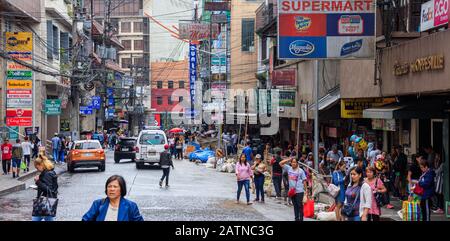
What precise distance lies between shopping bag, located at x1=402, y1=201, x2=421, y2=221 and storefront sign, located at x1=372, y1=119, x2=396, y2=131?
28.7 ft

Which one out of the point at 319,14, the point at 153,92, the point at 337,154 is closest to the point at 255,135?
the point at 337,154

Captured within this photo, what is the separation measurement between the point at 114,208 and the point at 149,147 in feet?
91.4

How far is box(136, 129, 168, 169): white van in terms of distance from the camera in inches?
1383

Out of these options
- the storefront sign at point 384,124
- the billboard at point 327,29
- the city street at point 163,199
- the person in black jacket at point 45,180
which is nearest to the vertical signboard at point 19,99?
the city street at point 163,199

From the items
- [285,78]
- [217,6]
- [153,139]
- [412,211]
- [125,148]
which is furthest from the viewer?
[217,6]

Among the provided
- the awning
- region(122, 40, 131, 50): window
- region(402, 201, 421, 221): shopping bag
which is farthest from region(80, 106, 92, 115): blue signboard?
region(122, 40, 131, 50): window

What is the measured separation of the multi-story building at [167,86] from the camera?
11019 cm

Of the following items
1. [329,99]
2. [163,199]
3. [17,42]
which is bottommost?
[163,199]

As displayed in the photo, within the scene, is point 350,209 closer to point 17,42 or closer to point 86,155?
point 86,155

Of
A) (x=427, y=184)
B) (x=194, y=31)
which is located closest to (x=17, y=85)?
(x=427, y=184)

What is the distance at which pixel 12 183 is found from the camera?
25016 mm

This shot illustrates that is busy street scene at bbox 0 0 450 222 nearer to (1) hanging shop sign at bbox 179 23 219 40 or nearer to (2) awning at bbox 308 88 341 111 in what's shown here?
(2) awning at bbox 308 88 341 111

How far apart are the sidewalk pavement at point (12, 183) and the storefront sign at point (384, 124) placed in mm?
12639

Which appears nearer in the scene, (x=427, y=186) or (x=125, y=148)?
(x=427, y=186)
